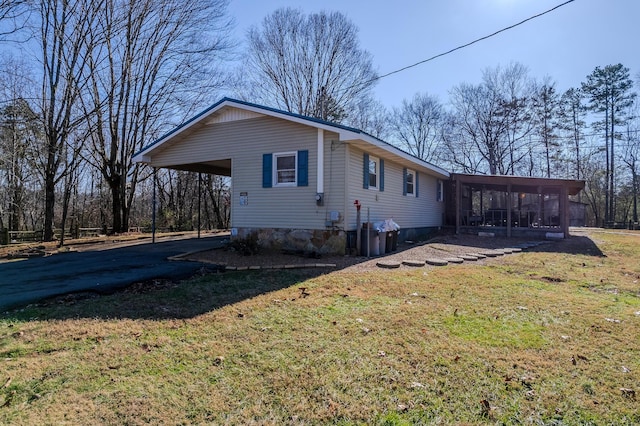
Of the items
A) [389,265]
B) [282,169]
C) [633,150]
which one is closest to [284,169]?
[282,169]

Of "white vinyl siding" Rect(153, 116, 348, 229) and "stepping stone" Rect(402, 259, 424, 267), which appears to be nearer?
"stepping stone" Rect(402, 259, 424, 267)

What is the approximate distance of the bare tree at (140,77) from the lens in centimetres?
1591

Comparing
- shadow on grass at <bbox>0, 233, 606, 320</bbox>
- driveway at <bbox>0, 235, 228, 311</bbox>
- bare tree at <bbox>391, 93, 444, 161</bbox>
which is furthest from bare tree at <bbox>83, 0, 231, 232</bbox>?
bare tree at <bbox>391, 93, 444, 161</bbox>

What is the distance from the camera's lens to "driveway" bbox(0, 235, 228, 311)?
17.3 ft

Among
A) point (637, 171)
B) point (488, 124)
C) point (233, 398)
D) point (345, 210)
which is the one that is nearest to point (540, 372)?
point (233, 398)

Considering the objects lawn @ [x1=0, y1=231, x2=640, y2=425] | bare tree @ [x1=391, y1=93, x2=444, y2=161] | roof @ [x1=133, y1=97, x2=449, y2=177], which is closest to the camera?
lawn @ [x1=0, y1=231, x2=640, y2=425]

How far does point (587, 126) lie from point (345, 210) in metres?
29.6

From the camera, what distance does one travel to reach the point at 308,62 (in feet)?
74.8

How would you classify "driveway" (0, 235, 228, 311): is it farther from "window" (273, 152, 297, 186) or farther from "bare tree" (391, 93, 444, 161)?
"bare tree" (391, 93, 444, 161)

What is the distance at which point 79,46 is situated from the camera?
46.1ft

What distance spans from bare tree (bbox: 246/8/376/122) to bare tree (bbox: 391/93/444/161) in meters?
10.7

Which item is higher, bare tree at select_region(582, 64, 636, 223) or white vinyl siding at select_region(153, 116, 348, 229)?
bare tree at select_region(582, 64, 636, 223)

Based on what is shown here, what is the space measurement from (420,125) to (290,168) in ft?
88.0

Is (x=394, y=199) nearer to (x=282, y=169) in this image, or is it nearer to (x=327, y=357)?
(x=282, y=169)
